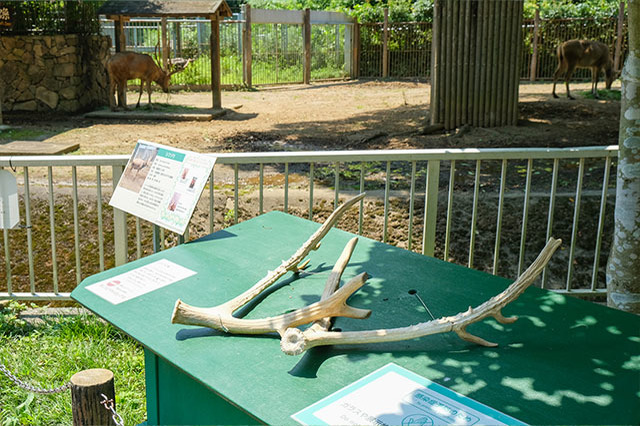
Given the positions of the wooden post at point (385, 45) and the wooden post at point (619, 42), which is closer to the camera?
the wooden post at point (619, 42)

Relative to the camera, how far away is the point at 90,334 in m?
4.37

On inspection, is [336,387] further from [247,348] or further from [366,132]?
[366,132]

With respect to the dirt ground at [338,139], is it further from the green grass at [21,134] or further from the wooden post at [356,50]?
the wooden post at [356,50]

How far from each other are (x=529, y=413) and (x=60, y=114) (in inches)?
521

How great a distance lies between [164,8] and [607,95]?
9640mm

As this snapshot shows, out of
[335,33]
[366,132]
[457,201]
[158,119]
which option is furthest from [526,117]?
[335,33]

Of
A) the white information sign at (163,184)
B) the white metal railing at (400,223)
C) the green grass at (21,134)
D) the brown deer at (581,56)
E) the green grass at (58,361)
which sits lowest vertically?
the green grass at (58,361)

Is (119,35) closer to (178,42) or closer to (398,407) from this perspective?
(178,42)

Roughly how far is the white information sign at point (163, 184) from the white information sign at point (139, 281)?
389 millimetres

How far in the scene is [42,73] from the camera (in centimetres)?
1341

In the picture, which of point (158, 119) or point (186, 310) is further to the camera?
point (158, 119)

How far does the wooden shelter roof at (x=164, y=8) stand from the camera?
13.1 m

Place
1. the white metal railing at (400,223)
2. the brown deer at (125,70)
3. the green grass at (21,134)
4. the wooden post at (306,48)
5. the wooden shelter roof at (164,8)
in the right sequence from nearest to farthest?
1. the white metal railing at (400,223)
2. the green grass at (21,134)
3. the wooden shelter roof at (164,8)
4. the brown deer at (125,70)
5. the wooden post at (306,48)

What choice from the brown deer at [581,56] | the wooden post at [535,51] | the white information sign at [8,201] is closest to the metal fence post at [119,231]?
the white information sign at [8,201]
